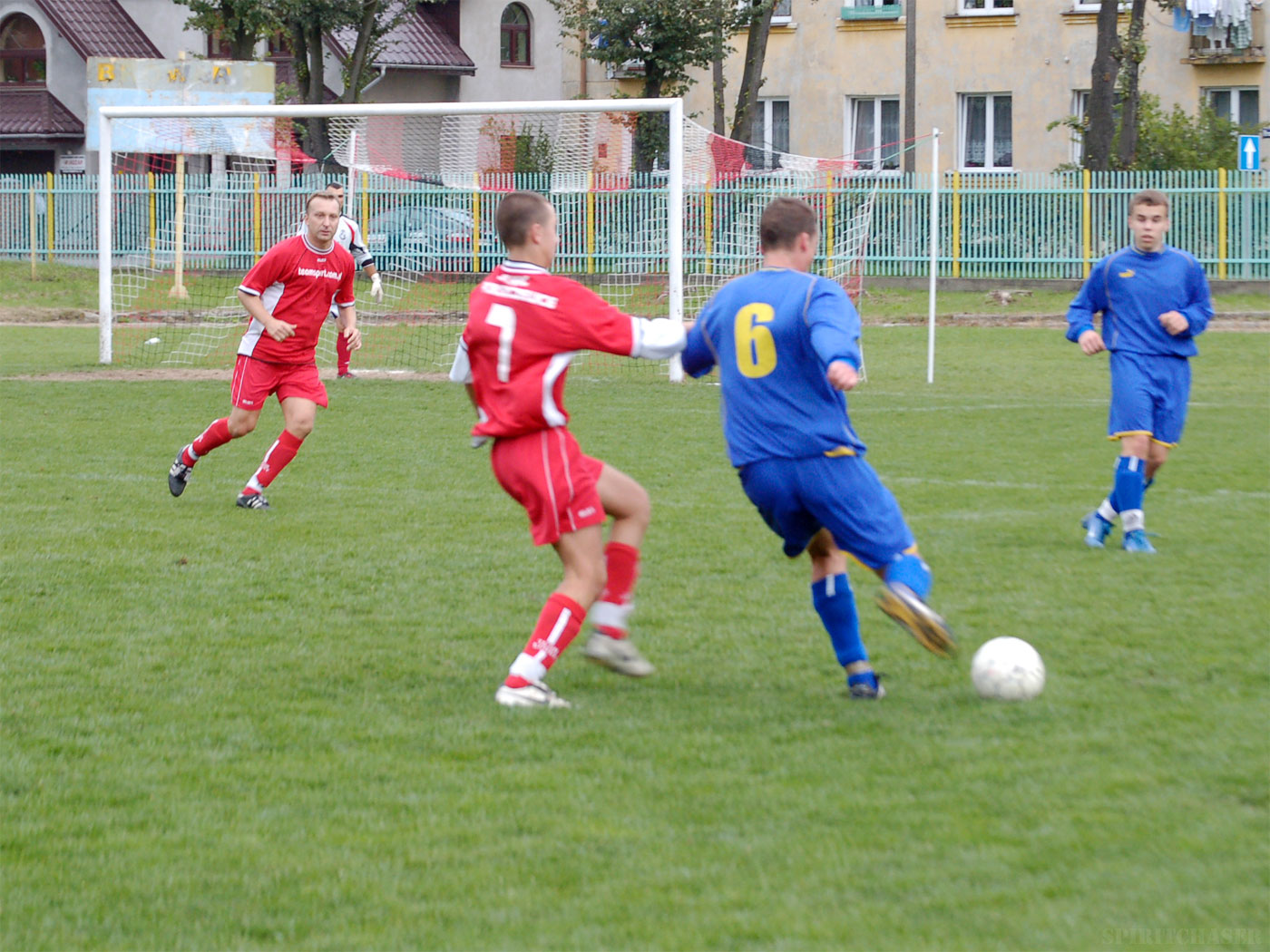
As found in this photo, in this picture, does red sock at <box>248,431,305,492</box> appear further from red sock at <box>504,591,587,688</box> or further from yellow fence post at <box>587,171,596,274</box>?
yellow fence post at <box>587,171,596,274</box>

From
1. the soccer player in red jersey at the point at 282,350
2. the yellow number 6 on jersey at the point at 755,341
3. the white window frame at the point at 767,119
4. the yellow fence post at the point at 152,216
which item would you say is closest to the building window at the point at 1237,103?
the white window frame at the point at 767,119

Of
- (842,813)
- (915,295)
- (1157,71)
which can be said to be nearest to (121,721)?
(842,813)

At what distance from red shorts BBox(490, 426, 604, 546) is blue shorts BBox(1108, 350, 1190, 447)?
3.83m

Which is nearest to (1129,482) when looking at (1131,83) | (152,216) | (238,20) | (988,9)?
(152,216)

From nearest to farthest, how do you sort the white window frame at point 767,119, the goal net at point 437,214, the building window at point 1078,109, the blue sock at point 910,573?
the blue sock at point 910,573 → the goal net at point 437,214 → the building window at point 1078,109 → the white window frame at point 767,119

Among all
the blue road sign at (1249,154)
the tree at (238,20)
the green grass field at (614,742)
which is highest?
the tree at (238,20)

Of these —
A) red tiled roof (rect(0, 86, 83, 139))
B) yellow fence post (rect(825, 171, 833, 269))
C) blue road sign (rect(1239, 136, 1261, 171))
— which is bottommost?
yellow fence post (rect(825, 171, 833, 269))

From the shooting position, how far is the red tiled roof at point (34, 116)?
39969mm

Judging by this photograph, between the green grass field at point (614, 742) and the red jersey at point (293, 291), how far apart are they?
3.05 ft

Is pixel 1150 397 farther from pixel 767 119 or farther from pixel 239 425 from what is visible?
pixel 767 119

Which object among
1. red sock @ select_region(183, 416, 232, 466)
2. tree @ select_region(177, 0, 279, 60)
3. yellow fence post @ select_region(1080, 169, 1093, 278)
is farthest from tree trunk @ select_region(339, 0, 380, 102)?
red sock @ select_region(183, 416, 232, 466)

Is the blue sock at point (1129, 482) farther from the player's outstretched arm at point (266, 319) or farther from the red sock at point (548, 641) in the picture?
the player's outstretched arm at point (266, 319)

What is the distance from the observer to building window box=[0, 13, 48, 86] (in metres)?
41.6

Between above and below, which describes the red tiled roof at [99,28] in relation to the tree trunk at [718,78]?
above
